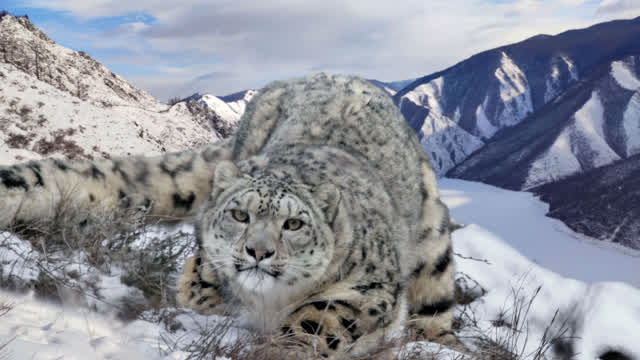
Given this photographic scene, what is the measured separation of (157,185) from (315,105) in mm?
1666

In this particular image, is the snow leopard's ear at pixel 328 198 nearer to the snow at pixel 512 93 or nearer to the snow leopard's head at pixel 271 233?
the snow leopard's head at pixel 271 233

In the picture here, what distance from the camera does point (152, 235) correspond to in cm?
566

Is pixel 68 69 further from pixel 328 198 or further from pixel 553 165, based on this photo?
pixel 553 165

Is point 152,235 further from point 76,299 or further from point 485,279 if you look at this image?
point 485,279

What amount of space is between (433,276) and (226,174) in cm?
Result: 221

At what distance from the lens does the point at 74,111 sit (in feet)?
35.6

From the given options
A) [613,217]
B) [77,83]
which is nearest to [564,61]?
[613,217]

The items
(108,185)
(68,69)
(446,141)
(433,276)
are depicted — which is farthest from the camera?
(446,141)

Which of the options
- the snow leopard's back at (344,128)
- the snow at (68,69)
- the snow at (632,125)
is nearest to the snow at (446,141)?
the snow at (632,125)

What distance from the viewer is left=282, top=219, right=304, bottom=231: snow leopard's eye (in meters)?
3.77

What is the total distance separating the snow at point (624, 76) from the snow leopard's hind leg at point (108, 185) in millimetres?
20882

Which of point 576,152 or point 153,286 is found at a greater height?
point 153,286

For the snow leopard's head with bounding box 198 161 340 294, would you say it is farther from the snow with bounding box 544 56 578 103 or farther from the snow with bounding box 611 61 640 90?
the snow with bounding box 544 56 578 103

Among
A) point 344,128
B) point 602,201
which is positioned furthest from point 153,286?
point 602,201
